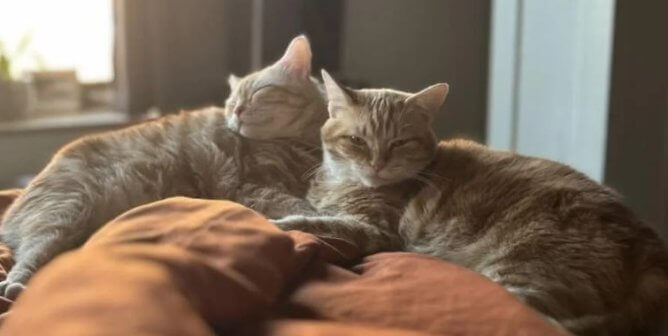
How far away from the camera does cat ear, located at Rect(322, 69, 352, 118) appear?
169 centimetres

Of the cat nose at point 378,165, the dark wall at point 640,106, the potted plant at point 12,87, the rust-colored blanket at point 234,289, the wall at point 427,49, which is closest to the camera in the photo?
the rust-colored blanket at point 234,289

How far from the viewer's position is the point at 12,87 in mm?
2738

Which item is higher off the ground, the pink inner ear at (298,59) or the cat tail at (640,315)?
the pink inner ear at (298,59)

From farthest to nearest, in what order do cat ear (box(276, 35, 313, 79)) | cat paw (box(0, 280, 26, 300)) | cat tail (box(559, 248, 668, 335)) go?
1. cat ear (box(276, 35, 313, 79))
2. cat paw (box(0, 280, 26, 300))
3. cat tail (box(559, 248, 668, 335))

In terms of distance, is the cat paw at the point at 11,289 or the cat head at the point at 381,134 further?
the cat head at the point at 381,134

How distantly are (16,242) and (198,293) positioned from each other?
726 mm

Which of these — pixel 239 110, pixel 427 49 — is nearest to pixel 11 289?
pixel 239 110

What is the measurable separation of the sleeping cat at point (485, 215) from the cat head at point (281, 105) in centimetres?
17

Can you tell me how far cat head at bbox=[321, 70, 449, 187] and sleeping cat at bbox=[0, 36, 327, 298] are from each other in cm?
16

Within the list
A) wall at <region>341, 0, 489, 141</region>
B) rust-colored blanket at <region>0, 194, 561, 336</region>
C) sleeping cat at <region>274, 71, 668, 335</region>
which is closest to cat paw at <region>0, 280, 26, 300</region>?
rust-colored blanket at <region>0, 194, 561, 336</region>

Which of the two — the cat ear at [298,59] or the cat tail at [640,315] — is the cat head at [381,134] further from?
the cat tail at [640,315]

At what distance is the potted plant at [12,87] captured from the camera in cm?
274

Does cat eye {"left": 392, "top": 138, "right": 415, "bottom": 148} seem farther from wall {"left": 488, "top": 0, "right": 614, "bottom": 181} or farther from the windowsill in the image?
the windowsill

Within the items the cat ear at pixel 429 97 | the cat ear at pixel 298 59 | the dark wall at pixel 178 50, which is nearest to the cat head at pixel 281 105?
the cat ear at pixel 298 59
